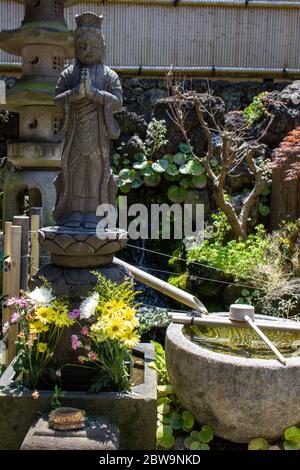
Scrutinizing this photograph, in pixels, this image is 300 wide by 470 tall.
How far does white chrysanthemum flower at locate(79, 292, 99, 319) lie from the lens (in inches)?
139

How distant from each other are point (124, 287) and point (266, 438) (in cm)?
163

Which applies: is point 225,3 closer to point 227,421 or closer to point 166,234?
point 166,234

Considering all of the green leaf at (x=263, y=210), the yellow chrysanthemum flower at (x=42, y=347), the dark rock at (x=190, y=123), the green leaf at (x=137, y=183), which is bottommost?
the yellow chrysanthemum flower at (x=42, y=347)

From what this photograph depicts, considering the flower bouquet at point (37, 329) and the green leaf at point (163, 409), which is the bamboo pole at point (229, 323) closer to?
the green leaf at point (163, 409)

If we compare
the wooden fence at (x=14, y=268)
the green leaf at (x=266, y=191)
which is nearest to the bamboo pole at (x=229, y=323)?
the wooden fence at (x=14, y=268)

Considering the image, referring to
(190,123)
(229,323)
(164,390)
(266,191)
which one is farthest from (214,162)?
(164,390)

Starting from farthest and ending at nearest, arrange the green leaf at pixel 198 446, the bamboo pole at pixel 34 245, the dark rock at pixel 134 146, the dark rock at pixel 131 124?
1. the dark rock at pixel 131 124
2. the dark rock at pixel 134 146
3. the bamboo pole at pixel 34 245
4. the green leaf at pixel 198 446

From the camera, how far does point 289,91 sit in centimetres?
1084

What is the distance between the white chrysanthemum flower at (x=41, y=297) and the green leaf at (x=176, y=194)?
6794 millimetres

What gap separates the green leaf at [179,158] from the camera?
34.5 feet

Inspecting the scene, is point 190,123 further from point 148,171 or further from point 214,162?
point 148,171

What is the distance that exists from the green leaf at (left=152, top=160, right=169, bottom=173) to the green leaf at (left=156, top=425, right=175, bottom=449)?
709 cm

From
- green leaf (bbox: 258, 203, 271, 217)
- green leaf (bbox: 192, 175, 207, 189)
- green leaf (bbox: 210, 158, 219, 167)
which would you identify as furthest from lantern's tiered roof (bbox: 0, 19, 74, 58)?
green leaf (bbox: 258, 203, 271, 217)
